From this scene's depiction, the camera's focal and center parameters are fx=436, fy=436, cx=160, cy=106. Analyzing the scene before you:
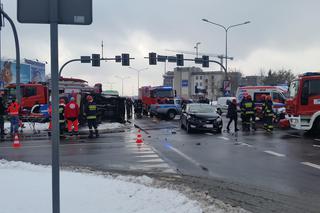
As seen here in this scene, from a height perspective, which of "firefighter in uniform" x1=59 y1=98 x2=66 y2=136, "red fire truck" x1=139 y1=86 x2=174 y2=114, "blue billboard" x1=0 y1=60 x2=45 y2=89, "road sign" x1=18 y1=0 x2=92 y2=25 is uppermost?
"blue billboard" x1=0 y1=60 x2=45 y2=89

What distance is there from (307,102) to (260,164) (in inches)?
340

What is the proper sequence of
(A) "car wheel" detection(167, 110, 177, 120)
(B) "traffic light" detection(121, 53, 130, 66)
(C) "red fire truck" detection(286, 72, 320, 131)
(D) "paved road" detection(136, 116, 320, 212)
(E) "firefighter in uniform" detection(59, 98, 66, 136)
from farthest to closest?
(B) "traffic light" detection(121, 53, 130, 66), (A) "car wheel" detection(167, 110, 177, 120), (E) "firefighter in uniform" detection(59, 98, 66, 136), (C) "red fire truck" detection(286, 72, 320, 131), (D) "paved road" detection(136, 116, 320, 212)

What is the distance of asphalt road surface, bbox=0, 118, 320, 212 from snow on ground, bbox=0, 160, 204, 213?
1.16 meters

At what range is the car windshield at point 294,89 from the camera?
774 inches

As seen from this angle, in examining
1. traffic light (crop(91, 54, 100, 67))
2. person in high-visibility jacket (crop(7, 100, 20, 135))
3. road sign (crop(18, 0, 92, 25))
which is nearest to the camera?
road sign (crop(18, 0, 92, 25))

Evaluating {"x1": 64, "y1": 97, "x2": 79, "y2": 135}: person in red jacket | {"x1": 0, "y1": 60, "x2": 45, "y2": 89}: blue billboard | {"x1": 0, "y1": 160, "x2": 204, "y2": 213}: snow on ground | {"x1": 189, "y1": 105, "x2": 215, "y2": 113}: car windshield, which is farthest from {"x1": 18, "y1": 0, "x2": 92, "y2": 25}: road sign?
{"x1": 0, "y1": 60, "x2": 45, "y2": 89}: blue billboard

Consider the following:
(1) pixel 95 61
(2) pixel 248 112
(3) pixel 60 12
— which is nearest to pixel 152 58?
(1) pixel 95 61

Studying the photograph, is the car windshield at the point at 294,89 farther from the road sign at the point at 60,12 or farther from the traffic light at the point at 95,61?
the traffic light at the point at 95,61

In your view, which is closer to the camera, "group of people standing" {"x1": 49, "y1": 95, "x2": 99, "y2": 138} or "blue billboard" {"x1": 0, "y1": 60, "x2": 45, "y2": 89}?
"group of people standing" {"x1": 49, "y1": 95, "x2": 99, "y2": 138}

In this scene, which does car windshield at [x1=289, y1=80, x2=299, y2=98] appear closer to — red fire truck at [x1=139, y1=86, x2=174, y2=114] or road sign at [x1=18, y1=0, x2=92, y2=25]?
road sign at [x1=18, y1=0, x2=92, y2=25]

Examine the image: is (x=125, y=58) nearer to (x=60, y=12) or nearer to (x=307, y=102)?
(x=307, y=102)

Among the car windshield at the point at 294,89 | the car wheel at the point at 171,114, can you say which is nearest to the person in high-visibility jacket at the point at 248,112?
the car windshield at the point at 294,89

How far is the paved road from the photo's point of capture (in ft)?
26.6

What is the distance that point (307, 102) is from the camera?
1917 centimetres
